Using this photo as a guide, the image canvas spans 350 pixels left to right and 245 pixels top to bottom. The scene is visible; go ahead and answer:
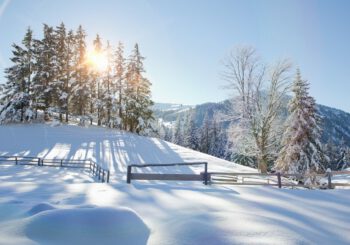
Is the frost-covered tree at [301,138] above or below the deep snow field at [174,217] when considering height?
above

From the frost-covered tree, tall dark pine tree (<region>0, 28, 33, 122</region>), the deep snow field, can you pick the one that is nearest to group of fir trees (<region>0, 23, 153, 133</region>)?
tall dark pine tree (<region>0, 28, 33, 122</region>)

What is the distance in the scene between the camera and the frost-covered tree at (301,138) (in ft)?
95.5

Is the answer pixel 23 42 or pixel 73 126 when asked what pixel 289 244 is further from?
pixel 23 42

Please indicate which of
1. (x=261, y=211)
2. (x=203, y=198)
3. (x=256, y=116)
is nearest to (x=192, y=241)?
(x=261, y=211)

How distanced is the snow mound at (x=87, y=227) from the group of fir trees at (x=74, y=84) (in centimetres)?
4616

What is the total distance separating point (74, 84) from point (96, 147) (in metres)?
17.8

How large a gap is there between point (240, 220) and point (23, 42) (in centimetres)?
5341

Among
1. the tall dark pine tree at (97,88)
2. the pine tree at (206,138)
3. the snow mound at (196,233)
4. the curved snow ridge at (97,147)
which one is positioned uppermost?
the tall dark pine tree at (97,88)

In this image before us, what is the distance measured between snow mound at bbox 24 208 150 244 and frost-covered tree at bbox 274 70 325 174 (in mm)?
24728

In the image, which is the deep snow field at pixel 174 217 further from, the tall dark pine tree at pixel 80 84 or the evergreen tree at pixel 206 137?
the evergreen tree at pixel 206 137

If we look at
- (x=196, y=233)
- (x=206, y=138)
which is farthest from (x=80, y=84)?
(x=196, y=233)

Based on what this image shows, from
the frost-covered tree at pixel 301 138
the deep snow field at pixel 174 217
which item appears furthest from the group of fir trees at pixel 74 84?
the deep snow field at pixel 174 217

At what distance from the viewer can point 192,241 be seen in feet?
19.3

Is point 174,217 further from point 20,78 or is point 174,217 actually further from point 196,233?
point 20,78
